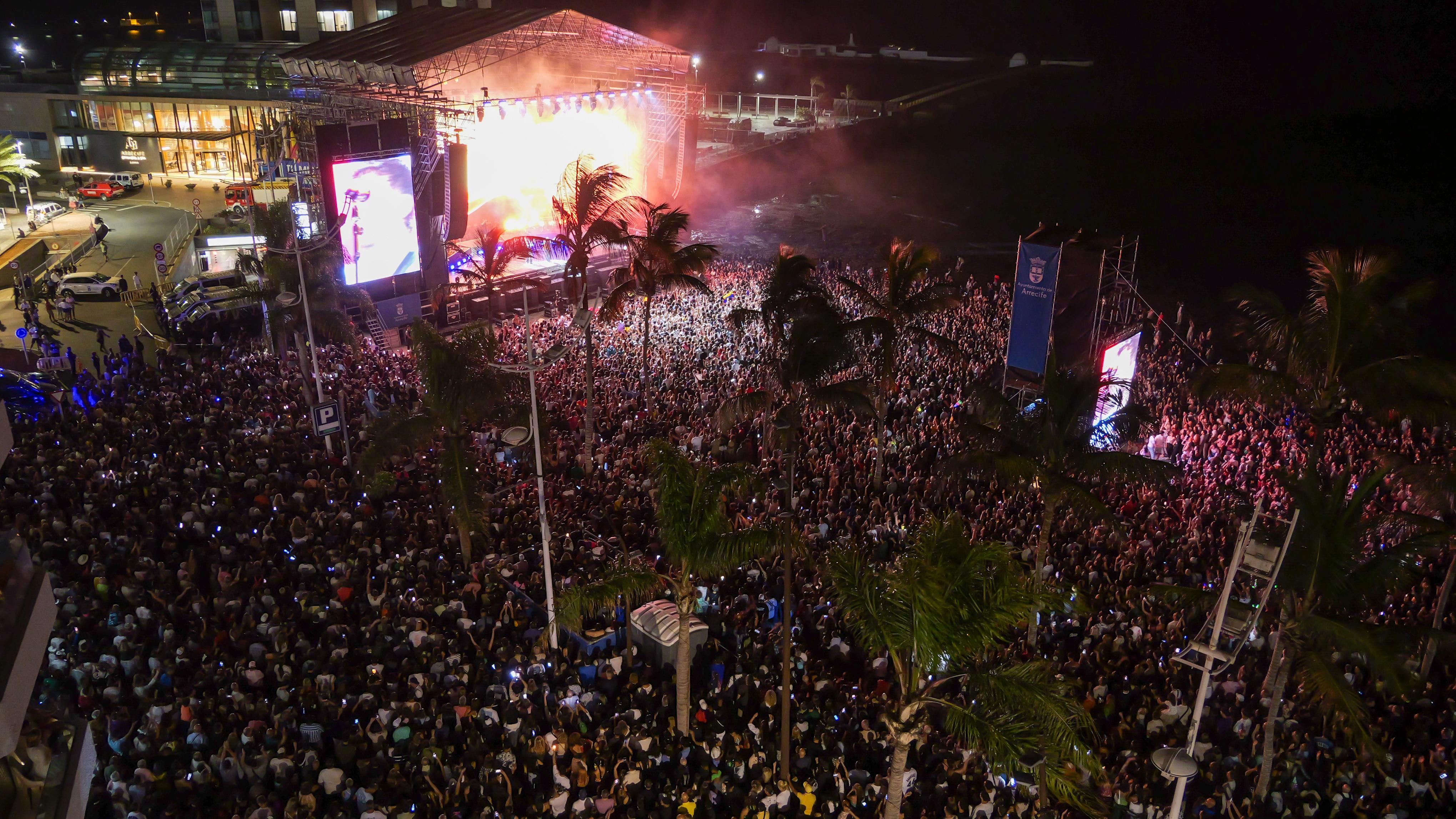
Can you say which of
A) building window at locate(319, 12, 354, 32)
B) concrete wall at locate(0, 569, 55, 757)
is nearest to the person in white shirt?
concrete wall at locate(0, 569, 55, 757)

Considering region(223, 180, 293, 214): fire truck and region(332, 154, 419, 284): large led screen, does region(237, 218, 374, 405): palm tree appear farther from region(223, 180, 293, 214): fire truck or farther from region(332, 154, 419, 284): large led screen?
region(223, 180, 293, 214): fire truck

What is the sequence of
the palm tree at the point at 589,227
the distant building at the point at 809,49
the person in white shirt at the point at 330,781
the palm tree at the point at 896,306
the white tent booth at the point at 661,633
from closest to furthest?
1. the person in white shirt at the point at 330,781
2. the white tent booth at the point at 661,633
3. the palm tree at the point at 896,306
4. the palm tree at the point at 589,227
5. the distant building at the point at 809,49

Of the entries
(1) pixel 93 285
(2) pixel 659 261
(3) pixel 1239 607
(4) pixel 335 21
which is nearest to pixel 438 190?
(1) pixel 93 285

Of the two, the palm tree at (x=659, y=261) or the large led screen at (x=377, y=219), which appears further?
the large led screen at (x=377, y=219)

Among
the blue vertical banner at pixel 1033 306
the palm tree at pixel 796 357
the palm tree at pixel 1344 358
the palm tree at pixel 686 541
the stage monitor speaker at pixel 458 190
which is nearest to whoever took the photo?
the palm tree at pixel 686 541

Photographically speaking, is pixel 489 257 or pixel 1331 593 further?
pixel 489 257

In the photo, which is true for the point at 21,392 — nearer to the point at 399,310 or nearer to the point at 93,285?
the point at 399,310

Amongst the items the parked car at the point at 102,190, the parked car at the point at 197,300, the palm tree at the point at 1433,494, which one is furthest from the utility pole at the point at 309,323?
the parked car at the point at 102,190

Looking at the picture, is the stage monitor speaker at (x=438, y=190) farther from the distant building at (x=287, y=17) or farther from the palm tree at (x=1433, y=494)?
the distant building at (x=287, y=17)
